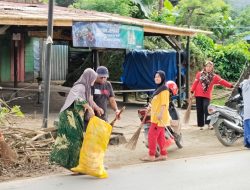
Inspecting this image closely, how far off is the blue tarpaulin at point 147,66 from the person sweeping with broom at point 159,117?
9.09 metres

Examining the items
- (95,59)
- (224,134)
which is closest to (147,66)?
(95,59)

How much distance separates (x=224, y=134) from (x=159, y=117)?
2572 mm

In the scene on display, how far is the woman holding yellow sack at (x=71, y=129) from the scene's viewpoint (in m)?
7.52

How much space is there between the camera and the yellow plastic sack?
7.46 meters

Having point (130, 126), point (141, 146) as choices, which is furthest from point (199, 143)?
point (130, 126)

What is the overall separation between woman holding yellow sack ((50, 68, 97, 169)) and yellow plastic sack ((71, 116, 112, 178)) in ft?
0.38

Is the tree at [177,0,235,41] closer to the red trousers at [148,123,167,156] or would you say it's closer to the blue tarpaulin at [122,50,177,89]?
the blue tarpaulin at [122,50,177,89]

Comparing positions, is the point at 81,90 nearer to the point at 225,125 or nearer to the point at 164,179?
the point at 164,179

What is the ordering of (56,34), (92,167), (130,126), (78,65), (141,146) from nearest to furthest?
(92,167) < (141,146) < (130,126) < (56,34) < (78,65)

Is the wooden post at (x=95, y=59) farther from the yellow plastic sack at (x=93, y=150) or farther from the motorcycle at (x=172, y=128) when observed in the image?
the yellow plastic sack at (x=93, y=150)

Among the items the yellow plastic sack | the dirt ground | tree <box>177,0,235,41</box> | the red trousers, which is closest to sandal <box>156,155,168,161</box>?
the red trousers

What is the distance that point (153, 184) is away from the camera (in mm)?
7246

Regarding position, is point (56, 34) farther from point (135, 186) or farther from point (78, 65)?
point (135, 186)

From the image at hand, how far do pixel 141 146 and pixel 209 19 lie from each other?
2453 cm
